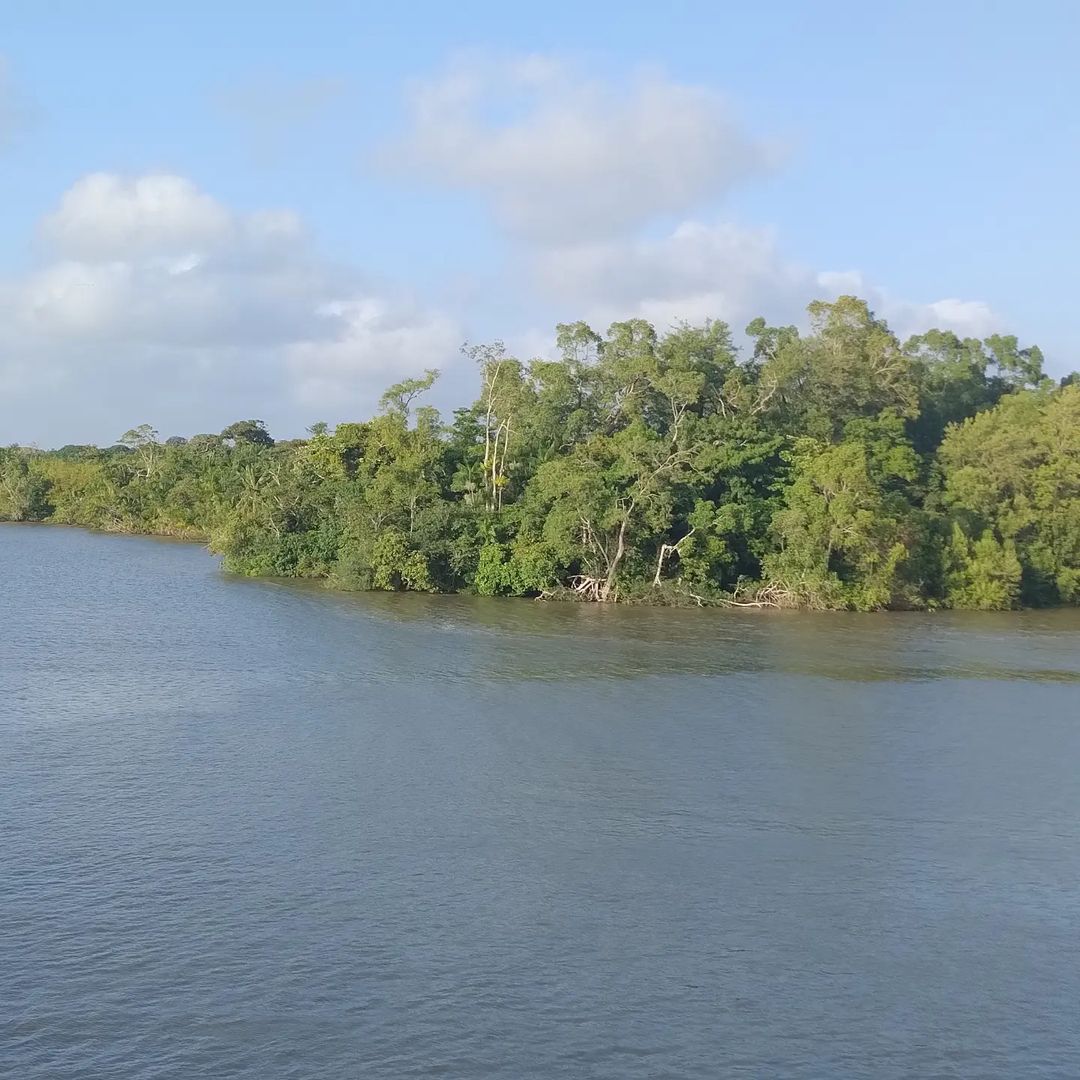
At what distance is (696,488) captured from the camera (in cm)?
4325

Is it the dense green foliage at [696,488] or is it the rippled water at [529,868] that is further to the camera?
the dense green foliage at [696,488]

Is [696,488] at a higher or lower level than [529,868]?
higher

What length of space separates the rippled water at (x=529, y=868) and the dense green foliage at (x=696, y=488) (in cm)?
1199

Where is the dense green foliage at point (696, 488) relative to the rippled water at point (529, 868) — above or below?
above

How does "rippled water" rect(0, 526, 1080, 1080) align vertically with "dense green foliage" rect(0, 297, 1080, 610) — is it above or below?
below

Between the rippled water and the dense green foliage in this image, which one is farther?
the dense green foliage

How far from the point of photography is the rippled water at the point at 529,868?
1127cm

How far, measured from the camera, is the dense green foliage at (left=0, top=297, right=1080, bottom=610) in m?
41.6

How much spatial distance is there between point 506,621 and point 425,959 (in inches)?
958

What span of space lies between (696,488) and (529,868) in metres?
29.1

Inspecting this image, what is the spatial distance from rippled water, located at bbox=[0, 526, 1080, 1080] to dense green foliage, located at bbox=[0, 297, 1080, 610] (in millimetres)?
11989

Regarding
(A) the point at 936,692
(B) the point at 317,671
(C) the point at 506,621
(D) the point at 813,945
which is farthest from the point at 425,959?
(C) the point at 506,621

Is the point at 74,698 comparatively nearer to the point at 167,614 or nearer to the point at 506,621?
the point at 167,614

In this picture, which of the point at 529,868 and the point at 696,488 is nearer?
the point at 529,868
